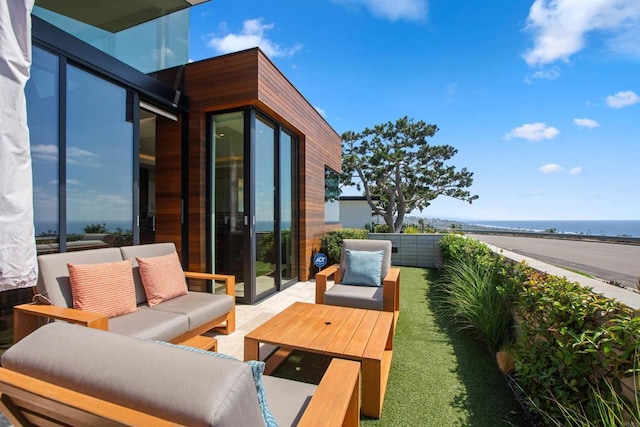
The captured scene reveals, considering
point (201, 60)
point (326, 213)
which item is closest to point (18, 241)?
point (201, 60)

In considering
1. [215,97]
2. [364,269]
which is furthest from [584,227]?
[215,97]

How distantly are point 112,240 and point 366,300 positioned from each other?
288 cm

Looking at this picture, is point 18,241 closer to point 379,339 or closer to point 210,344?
point 210,344

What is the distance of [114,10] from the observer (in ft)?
11.0

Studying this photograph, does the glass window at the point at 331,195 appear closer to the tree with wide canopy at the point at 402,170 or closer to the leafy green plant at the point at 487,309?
the leafy green plant at the point at 487,309

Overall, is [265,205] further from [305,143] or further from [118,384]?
[118,384]

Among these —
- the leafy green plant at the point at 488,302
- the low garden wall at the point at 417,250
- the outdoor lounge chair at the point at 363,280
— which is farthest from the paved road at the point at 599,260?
the outdoor lounge chair at the point at 363,280

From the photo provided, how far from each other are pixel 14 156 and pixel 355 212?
16534mm

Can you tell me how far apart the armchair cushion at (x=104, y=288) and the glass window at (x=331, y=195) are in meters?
5.00

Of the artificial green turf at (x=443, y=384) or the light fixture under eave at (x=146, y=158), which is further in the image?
the light fixture under eave at (x=146, y=158)

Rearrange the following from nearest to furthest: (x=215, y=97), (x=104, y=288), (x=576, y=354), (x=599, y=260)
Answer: (x=576, y=354) < (x=104, y=288) < (x=215, y=97) < (x=599, y=260)

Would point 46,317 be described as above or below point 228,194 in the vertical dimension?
below

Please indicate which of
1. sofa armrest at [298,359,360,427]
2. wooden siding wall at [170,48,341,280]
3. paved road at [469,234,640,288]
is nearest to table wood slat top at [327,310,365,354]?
sofa armrest at [298,359,360,427]

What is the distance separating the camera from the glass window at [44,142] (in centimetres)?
248
